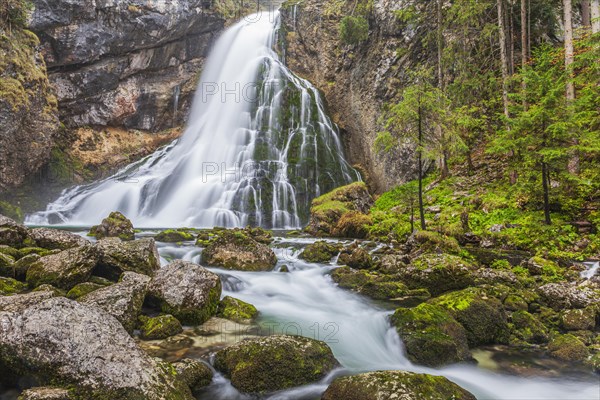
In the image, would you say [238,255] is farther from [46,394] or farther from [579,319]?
[579,319]

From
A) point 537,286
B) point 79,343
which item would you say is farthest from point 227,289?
point 537,286

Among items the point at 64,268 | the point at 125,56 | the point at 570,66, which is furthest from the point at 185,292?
the point at 125,56

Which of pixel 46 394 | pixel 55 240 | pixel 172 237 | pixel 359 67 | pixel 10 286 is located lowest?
pixel 46 394

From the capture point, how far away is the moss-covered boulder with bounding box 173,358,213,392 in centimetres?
443

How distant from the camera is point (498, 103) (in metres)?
18.8

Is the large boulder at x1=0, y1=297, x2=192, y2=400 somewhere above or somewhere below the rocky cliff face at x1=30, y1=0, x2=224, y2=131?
below

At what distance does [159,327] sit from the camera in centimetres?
572

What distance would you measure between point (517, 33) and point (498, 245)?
16.4 meters

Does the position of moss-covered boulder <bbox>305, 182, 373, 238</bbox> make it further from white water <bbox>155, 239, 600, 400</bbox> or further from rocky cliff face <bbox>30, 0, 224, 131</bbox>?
rocky cliff face <bbox>30, 0, 224, 131</bbox>

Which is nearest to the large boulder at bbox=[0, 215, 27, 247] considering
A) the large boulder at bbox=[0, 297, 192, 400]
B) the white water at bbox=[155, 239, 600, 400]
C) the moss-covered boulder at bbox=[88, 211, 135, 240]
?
the white water at bbox=[155, 239, 600, 400]

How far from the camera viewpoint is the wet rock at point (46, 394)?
3148 mm

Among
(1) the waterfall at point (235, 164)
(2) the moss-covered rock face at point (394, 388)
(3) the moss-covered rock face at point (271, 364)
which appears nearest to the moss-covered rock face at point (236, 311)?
(3) the moss-covered rock face at point (271, 364)

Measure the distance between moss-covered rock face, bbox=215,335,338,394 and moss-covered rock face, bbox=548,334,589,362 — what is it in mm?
3732

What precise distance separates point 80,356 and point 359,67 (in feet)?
85.1
